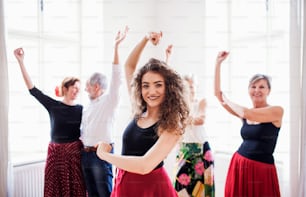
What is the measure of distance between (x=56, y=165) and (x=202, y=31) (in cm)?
148

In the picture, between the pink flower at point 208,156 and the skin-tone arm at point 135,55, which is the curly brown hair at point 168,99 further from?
the pink flower at point 208,156

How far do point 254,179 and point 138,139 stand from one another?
2.69ft

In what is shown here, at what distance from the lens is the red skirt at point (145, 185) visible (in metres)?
1.37

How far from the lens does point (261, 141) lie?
6.02 ft

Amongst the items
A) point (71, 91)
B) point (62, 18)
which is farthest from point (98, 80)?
point (62, 18)

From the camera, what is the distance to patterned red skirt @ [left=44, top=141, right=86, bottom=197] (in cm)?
204

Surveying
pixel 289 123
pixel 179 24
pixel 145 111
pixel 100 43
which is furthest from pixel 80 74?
pixel 289 123

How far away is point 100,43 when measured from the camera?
2705mm

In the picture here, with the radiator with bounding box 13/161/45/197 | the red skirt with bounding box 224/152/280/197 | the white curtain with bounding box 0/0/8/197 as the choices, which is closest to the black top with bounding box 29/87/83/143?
the white curtain with bounding box 0/0/8/197

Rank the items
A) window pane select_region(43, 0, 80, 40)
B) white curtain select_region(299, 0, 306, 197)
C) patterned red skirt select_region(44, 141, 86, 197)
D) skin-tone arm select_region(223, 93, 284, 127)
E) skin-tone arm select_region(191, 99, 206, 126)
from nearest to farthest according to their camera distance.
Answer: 1. skin-tone arm select_region(223, 93, 284, 127)
2. white curtain select_region(299, 0, 306, 197)
3. patterned red skirt select_region(44, 141, 86, 197)
4. skin-tone arm select_region(191, 99, 206, 126)
5. window pane select_region(43, 0, 80, 40)

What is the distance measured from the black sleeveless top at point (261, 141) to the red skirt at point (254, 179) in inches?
1.3

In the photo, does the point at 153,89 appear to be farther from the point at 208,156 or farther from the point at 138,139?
the point at 208,156

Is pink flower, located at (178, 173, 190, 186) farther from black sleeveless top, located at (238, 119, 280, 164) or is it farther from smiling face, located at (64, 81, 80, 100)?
smiling face, located at (64, 81, 80, 100)

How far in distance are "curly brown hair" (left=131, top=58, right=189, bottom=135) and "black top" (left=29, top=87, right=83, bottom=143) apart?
695mm
